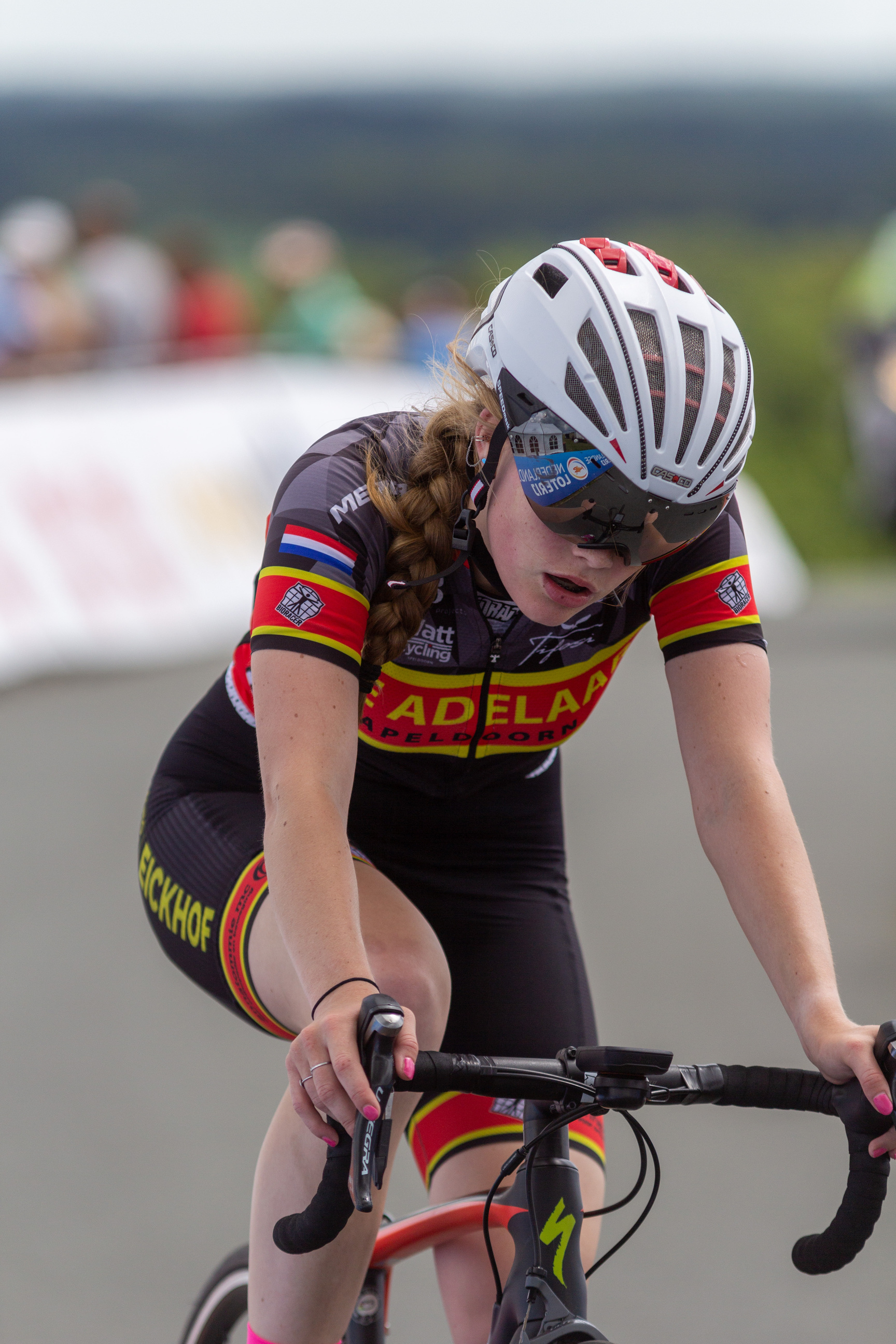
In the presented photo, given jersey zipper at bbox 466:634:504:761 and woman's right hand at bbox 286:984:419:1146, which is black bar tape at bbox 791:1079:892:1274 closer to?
woman's right hand at bbox 286:984:419:1146

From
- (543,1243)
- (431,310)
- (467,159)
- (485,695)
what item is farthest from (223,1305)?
(467,159)

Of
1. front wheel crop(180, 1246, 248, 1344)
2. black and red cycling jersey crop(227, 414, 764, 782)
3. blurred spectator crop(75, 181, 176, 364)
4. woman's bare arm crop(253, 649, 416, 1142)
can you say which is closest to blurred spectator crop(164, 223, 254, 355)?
blurred spectator crop(75, 181, 176, 364)

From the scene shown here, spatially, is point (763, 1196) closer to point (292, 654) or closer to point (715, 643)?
point (715, 643)

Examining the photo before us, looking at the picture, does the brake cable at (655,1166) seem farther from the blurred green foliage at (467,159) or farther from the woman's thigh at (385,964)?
the blurred green foliage at (467,159)

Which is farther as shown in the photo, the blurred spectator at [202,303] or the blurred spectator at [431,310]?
the blurred spectator at [431,310]

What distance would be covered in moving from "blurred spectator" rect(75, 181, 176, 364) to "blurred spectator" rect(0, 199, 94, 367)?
0.46ft

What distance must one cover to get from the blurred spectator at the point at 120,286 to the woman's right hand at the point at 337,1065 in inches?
379

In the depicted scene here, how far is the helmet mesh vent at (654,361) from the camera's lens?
1804 mm

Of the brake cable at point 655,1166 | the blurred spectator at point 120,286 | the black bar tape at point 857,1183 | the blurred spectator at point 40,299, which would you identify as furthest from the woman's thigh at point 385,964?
the blurred spectator at point 120,286

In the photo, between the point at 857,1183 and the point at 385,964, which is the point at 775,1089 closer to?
the point at 857,1183

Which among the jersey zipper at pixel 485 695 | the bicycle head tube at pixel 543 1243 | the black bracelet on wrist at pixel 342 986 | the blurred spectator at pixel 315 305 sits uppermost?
the blurred spectator at pixel 315 305

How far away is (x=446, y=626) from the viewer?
220cm

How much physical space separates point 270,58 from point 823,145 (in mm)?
11459

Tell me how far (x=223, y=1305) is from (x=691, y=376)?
69.7 inches
